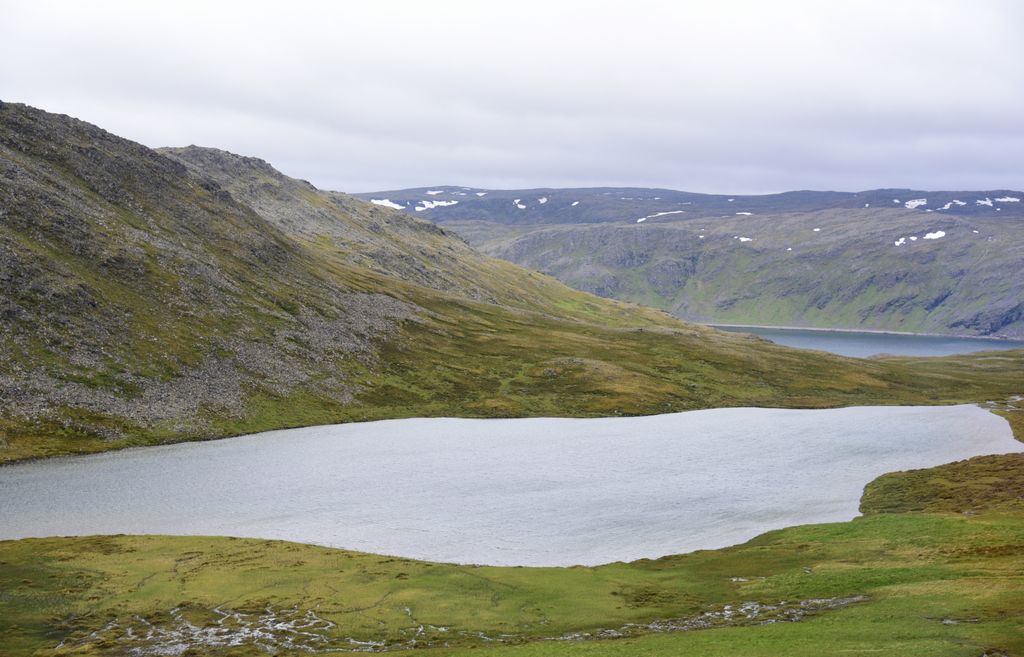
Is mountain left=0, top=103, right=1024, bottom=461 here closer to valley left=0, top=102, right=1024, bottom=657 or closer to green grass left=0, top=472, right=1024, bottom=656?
valley left=0, top=102, right=1024, bottom=657

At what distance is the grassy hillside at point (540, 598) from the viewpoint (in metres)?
43.0

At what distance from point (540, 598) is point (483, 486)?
38.9 metres

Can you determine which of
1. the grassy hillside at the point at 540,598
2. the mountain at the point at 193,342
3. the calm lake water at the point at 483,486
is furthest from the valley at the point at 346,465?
the calm lake water at the point at 483,486

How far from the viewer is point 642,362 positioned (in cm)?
19912

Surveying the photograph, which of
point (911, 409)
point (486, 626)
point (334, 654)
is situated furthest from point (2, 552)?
point (911, 409)

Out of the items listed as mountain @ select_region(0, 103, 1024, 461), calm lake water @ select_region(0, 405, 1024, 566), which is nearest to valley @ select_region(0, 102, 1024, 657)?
mountain @ select_region(0, 103, 1024, 461)

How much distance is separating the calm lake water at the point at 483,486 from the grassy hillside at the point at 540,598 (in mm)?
6169

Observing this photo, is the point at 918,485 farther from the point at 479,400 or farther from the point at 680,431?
the point at 479,400

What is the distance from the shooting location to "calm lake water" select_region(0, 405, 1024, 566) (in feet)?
243

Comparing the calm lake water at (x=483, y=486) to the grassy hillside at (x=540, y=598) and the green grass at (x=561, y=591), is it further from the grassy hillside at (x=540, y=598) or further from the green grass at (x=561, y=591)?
the green grass at (x=561, y=591)

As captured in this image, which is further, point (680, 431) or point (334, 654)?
point (680, 431)

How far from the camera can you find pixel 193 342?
137375 mm

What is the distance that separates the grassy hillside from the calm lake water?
20.2 feet

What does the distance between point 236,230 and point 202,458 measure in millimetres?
97472
